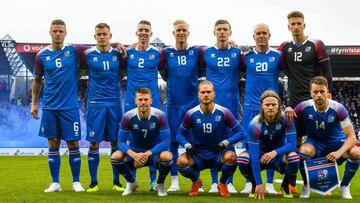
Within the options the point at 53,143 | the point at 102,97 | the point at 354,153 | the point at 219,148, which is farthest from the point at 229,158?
the point at 53,143

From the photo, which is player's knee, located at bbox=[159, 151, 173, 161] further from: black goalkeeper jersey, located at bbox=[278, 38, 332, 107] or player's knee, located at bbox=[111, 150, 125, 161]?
black goalkeeper jersey, located at bbox=[278, 38, 332, 107]

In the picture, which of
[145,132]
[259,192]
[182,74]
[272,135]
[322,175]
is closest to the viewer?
[259,192]

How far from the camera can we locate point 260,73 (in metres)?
6.84

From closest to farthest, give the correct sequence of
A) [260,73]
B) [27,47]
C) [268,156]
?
[268,156] < [260,73] < [27,47]

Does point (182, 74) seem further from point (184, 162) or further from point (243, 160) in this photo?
point (243, 160)

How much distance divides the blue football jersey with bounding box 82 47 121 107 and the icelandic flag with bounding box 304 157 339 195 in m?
2.55

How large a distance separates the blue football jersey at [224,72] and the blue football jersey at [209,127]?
601 mm

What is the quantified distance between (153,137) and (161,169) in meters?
0.42

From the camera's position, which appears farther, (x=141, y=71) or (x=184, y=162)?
(x=141, y=71)

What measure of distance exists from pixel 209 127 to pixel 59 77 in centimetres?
201

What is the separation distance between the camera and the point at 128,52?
23.5ft

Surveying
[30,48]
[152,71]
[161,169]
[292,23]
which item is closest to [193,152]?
[161,169]

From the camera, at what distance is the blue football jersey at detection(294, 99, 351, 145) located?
6148mm

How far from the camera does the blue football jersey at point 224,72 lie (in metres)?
7.00
